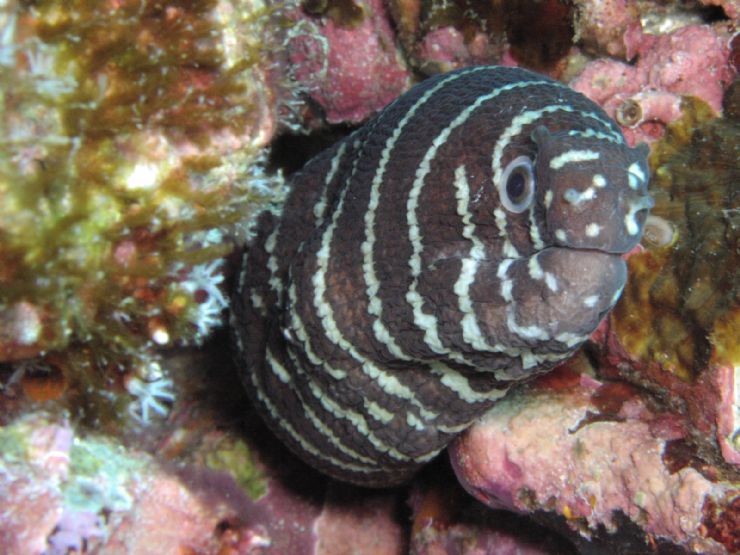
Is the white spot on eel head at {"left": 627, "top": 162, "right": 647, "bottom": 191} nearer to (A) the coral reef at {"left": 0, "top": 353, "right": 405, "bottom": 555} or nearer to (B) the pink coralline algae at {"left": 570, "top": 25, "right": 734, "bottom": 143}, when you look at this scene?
(B) the pink coralline algae at {"left": 570, "top": 25, "right": 734, "bottom": 143}

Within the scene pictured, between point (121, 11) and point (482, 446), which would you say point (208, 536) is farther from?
point (121, 11)

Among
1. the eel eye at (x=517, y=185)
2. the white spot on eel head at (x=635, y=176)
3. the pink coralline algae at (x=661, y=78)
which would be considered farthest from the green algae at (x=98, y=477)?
the pink coralline algae at (x=661, y=78)

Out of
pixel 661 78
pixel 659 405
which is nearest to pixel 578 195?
pixel 659 405

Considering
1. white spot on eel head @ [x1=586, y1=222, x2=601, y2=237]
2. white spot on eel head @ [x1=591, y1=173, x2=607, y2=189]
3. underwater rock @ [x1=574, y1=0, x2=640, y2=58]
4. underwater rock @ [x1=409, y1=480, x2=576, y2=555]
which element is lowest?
underwater rock @ [x1=409, y1=480, x2=576, y2=555]

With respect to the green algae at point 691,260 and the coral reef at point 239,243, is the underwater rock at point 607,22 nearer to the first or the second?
the coral reef at point 239,243

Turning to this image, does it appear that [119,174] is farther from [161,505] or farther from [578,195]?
[161,505]

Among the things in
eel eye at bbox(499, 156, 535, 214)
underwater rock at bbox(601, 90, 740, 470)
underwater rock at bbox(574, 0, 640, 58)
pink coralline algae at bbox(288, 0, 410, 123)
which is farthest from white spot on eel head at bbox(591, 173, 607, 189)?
pink coralline algae at bbox(288, 0, 410, 123)

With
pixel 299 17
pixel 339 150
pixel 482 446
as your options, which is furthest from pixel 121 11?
pixel 482 446
